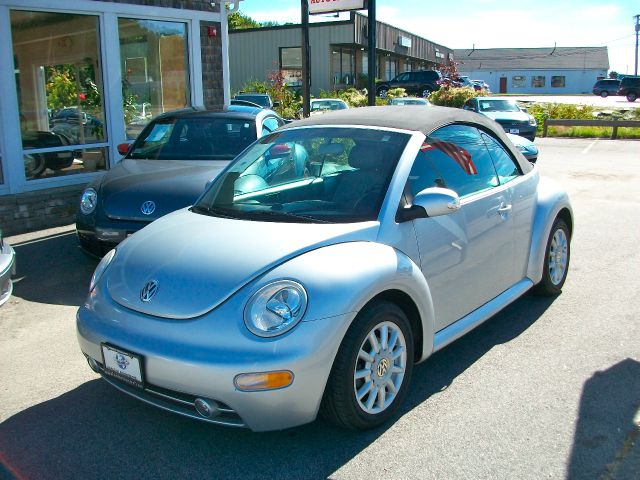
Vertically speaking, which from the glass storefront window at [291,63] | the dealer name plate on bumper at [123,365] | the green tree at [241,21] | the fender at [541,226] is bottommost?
the dealer name plate on bumper at [123,365]

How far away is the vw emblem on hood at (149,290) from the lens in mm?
3208

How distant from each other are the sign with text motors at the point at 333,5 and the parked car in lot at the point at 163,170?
429 centimetres

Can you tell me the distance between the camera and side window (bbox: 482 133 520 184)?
4.70 meters

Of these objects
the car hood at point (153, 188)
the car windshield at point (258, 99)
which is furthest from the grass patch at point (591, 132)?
the car hood at point (153, 188)

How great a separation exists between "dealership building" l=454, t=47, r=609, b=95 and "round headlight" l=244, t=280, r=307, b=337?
81.5 m

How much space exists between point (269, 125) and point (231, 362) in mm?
5116

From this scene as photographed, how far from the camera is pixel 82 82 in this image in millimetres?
10000

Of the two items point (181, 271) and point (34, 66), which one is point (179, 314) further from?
point (34, 66)

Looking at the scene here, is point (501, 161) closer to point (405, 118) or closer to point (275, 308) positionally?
point (405, 118)

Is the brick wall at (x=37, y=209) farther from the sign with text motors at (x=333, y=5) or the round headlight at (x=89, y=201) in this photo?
the sign with text motors at (x=333, y=5)

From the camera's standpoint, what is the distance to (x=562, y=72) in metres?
82.6

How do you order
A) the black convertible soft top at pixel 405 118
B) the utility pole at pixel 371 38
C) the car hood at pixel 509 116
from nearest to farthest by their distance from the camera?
→ 1. the black convertible soft top at pixel 405 118
2. the utility pole at pixel 371 38
3. the car hood at pixel 509 116

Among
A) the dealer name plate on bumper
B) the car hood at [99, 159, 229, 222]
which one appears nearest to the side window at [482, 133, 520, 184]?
the car hood at [99, 159, 229, 222]

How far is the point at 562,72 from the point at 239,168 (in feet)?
284
